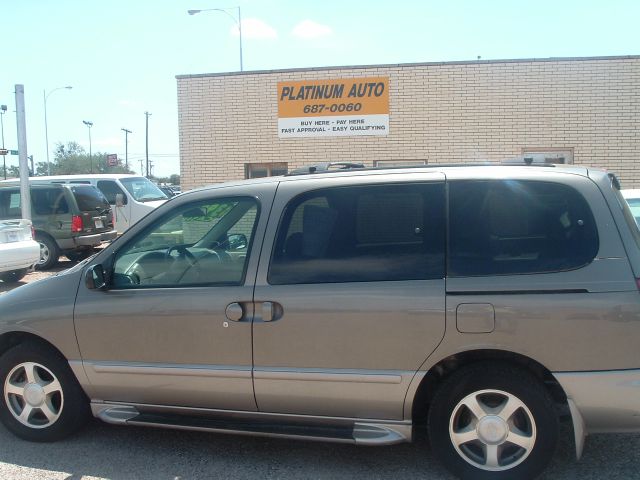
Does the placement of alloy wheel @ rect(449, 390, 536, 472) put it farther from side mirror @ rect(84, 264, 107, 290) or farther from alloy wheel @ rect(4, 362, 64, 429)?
alloy wheel @ rect(4, 362, 64, 429)

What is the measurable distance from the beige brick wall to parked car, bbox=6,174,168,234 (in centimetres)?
306

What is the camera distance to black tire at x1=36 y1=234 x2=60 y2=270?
38.4ft

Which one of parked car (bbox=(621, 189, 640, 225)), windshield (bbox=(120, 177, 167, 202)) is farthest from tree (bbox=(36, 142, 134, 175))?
parked car (bbox=(621, 189, 640, 225))

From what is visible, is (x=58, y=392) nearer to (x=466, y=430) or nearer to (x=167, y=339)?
(x=167, y=339)

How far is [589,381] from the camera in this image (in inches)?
121

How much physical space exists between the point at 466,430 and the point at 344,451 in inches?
34.9

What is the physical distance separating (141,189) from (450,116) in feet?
27.9

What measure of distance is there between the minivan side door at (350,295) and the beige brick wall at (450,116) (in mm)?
8613

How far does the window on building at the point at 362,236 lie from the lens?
331 cm

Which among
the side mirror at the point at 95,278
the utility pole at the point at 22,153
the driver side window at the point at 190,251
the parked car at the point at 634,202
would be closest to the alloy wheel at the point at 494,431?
the driver side window at the point at 190,251

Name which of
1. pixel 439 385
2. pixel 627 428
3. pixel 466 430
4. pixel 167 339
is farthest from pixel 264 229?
pixel 627 428

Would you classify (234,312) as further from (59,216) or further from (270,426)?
(59,216)

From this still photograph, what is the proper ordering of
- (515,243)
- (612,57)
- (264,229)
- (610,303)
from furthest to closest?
(612,57) < (264,229) < (515,243) < (610,303)

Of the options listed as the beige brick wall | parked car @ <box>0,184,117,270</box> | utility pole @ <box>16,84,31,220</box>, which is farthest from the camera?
parked car @ <box>0,184,117,270</box>
